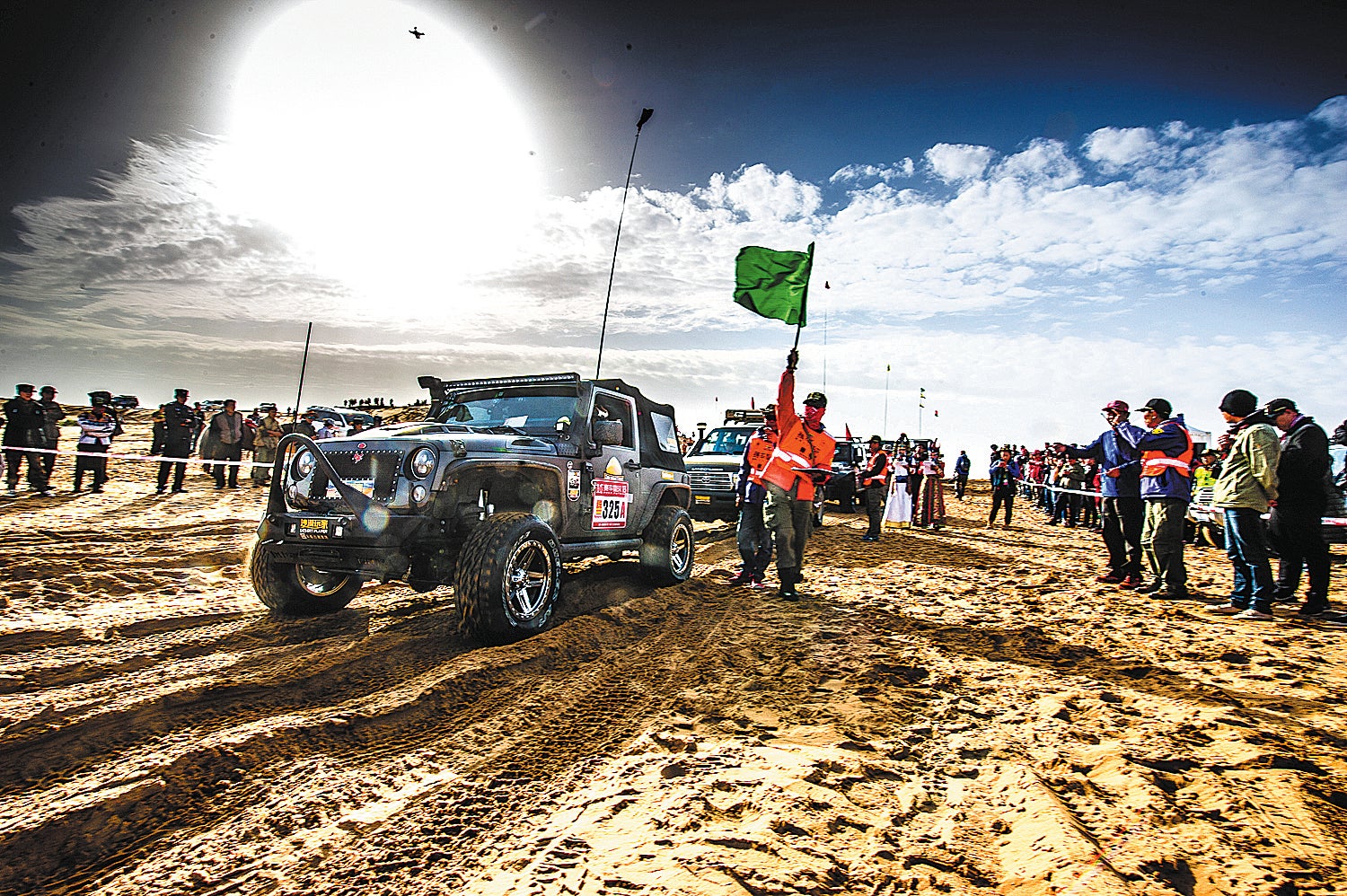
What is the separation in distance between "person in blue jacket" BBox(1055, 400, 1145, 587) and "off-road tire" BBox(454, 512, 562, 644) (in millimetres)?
6512

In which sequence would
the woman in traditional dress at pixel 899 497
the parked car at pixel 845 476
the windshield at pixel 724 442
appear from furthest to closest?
the parked car at pixel 845 476, the woman in traditional dress at pixel 899 497, the windshield at pixel 724 442

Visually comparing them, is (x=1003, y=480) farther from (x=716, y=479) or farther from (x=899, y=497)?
(x=716, y=479)

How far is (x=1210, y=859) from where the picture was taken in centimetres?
206

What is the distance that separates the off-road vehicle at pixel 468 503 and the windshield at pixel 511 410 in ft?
0.04

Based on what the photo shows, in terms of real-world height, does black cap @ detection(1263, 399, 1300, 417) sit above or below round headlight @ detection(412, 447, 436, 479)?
above

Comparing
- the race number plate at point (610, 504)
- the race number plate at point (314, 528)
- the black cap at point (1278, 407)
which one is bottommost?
the race number plate at point (314, 528)

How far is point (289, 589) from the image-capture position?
5023 mm

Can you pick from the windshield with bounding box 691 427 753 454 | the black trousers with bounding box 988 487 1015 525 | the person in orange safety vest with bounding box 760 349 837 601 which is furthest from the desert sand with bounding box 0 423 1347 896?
the black trousers with bounding box 988 487 1015 525

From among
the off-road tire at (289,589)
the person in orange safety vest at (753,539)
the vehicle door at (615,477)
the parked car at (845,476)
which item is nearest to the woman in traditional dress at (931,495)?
the parked car at (845,476)

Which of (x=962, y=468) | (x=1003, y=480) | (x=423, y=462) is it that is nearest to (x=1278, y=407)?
(x=423, y=462)

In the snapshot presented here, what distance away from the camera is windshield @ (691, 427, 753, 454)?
1325 cm

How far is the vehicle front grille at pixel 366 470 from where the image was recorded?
4566 mm

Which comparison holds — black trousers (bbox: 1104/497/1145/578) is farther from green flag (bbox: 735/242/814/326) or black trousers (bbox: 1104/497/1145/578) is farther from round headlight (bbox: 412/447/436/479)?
round headlight (bbox: 412/447/436/479)

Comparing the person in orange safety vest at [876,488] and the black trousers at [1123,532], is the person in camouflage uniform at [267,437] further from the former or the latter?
the black trousers at [1123,532]
